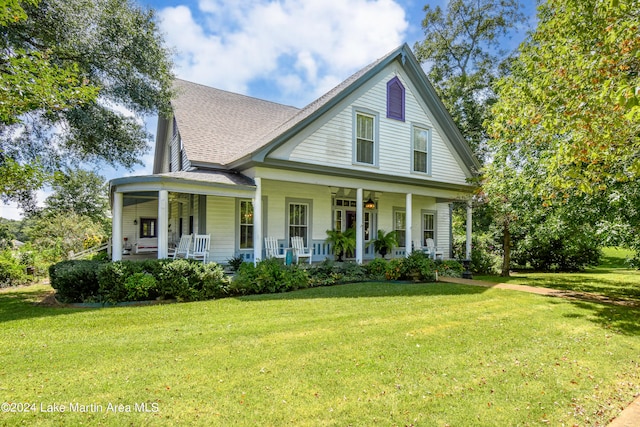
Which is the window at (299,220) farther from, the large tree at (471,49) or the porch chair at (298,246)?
the large tree at (471,49)

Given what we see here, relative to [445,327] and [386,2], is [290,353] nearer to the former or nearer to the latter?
[445,327]

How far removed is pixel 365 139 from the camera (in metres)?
12.7

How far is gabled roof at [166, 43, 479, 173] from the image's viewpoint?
11055 mm

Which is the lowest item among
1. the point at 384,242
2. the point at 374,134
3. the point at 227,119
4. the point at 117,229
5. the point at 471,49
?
the point at 384,242

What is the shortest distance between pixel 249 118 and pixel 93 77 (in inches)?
247

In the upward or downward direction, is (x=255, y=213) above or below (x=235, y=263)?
above

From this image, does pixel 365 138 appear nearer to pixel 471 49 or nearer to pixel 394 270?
pixel 394 270

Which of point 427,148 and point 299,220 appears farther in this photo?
point 427,148

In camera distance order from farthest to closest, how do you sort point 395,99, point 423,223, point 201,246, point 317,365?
point 423,223, point 395,99, point 201,246, point 317,365

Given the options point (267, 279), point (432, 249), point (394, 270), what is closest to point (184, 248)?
point (267, 279)

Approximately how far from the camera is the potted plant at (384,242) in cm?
1419

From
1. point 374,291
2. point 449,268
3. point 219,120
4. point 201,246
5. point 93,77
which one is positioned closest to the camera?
point 374,291

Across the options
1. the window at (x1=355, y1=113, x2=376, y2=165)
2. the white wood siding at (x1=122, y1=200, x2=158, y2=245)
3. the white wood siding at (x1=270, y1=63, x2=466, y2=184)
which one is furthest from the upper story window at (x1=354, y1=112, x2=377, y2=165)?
the white wood siding at (x1=122, y1=200, x2=158, y2=245)

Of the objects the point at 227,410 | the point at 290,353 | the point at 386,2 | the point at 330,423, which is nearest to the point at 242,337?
the point at 290,353
